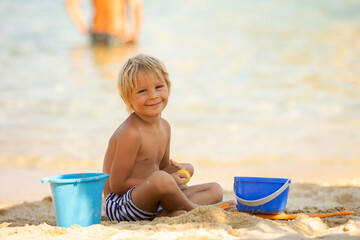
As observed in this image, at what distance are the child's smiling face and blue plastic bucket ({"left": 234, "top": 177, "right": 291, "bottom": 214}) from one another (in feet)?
2.12

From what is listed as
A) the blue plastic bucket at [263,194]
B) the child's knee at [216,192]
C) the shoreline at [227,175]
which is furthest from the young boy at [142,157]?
the shoreline at [227,175]

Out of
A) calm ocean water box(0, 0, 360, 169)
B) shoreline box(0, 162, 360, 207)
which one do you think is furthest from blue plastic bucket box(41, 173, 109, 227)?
calm ocean water box(0, 0, 360, 169)

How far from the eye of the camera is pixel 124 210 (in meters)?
2.70

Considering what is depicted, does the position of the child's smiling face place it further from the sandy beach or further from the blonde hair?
the sandy beach

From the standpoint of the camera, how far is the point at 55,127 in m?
6.50

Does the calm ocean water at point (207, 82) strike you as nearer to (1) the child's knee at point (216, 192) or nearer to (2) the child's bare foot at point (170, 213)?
(1) the child's knee at point (216, 192)

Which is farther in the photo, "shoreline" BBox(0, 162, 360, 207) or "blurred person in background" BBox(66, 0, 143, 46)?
"blurred person in background" BBox(66, 0, 143, 46)

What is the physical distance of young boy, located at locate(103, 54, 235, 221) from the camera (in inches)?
103

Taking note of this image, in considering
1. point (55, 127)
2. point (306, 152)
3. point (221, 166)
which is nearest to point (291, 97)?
point (306, 152)

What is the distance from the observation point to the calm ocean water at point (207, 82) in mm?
5766

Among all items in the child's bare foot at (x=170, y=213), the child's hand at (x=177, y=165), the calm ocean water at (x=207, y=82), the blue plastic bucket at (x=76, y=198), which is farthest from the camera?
the calm ocean water at (x=207, y=82)

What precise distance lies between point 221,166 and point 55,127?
Answer: 263cm

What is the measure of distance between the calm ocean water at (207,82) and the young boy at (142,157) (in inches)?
97.7

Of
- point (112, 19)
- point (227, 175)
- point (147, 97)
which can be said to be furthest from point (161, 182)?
point (112, 19)
